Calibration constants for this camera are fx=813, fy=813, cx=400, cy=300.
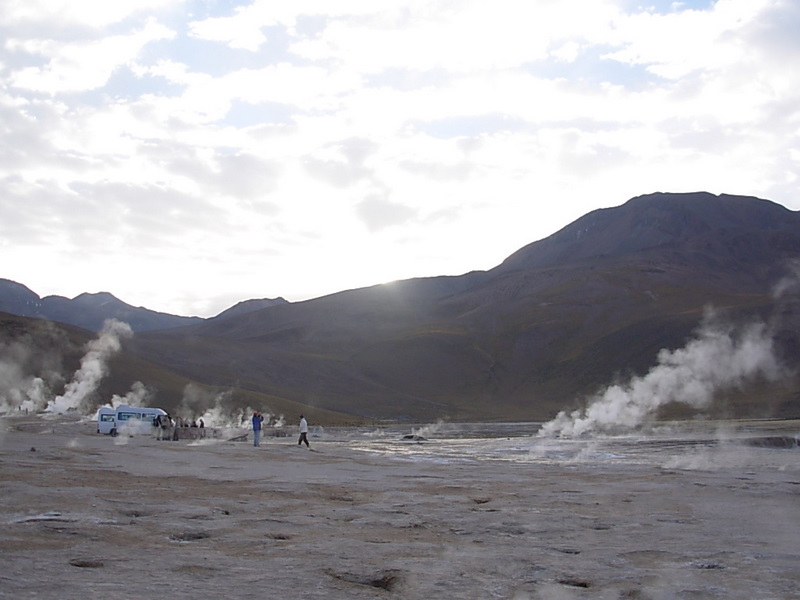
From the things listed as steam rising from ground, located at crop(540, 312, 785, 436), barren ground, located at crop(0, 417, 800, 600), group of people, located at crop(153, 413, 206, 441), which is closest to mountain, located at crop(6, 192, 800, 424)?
steam rising from ground, located at crop(540, 312, 785, 436)

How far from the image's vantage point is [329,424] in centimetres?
8581

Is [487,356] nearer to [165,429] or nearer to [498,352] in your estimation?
[498,352]

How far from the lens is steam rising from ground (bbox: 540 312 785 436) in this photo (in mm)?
92625

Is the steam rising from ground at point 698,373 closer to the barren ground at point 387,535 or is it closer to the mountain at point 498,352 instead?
the mountain at point 498,352

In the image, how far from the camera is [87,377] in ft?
284

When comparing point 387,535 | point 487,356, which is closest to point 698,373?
point 487,356

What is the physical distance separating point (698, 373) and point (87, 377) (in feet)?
259

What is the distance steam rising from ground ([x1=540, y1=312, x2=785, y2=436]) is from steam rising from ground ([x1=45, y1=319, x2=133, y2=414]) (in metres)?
48.3

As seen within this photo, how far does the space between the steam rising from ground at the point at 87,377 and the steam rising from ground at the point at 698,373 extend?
48.3 metres

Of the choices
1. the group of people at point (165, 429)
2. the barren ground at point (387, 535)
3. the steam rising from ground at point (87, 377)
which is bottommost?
the group of people at point (165, 429)

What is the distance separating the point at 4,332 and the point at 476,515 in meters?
89.9

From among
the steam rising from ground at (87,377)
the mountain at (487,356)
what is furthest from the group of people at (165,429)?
the mountain at (487,356)

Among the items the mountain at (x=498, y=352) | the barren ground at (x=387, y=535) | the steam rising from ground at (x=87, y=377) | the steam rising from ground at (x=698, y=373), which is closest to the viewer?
the barren ground at (x=387, y=535)

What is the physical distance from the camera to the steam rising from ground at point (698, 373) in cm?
9262
